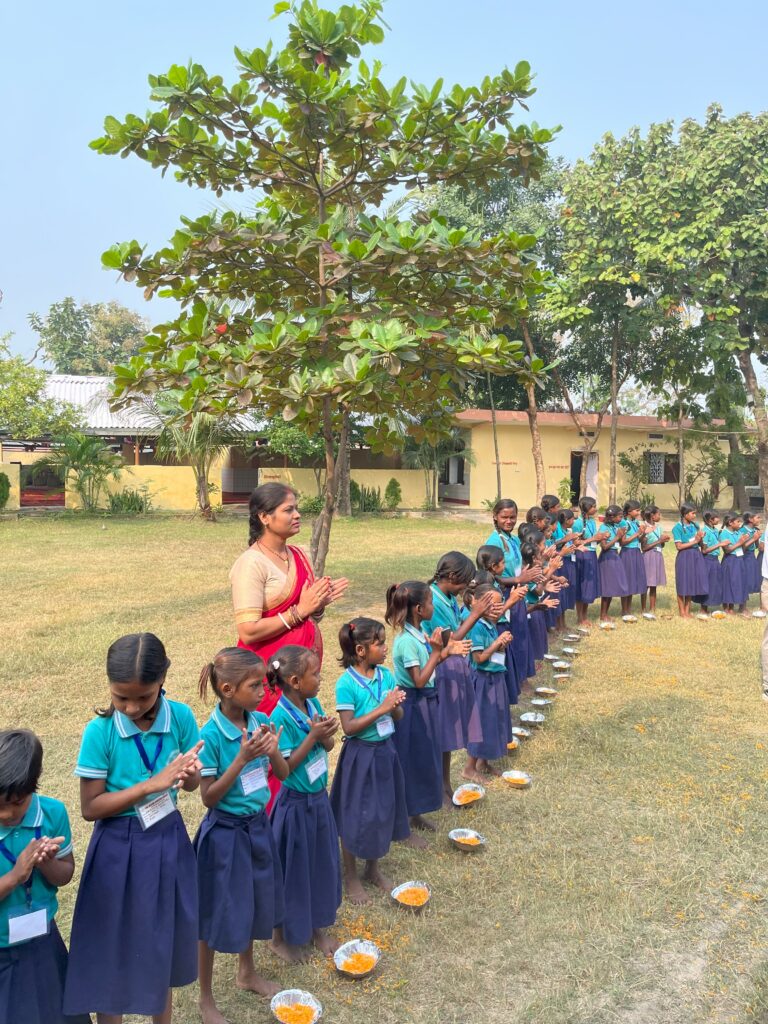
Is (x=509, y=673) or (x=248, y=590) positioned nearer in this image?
(x=248, y=590)

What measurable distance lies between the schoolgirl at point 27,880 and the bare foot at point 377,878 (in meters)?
1.54

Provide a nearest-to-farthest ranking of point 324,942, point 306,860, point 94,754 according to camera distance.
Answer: point 94,754 < point 306,860 < point 324,942

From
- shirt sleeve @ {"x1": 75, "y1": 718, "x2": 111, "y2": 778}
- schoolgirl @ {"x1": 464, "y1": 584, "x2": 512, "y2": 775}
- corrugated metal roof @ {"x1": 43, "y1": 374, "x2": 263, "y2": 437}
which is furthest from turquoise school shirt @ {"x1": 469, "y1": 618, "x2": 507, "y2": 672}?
corrugated metal roof @ {"x1": 43, "y1": 374, "x2": 263, "y2": 437}

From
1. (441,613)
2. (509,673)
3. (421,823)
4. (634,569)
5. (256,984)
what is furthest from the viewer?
(634,569)

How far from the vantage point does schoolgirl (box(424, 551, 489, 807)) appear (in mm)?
4078

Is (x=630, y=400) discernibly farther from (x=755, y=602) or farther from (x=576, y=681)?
(x=576, y=681)

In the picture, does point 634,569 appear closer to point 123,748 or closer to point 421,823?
point 421,823

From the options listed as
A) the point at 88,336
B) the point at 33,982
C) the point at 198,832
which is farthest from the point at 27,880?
the point at 88,336

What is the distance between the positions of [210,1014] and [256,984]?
8.1 inches

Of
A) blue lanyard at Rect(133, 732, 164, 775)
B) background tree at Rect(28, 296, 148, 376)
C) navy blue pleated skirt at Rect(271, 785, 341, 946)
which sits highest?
background tree at Rect(28, 296, 148, 376)

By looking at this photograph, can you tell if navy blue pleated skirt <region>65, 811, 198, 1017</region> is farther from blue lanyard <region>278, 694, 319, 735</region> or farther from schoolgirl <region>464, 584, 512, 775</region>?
schoolgirl <region>464, 584, 512, 775</region>

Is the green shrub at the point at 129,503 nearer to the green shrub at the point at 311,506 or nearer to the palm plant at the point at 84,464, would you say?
the palm plant at the point at 84,464

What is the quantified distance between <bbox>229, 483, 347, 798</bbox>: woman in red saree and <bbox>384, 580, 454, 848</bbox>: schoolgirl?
432mm

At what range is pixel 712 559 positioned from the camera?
892cm
